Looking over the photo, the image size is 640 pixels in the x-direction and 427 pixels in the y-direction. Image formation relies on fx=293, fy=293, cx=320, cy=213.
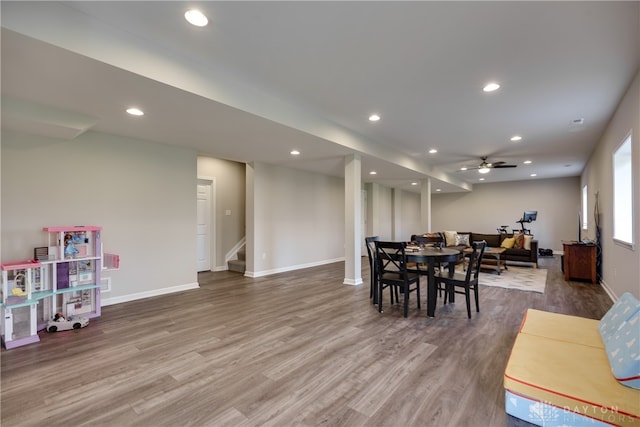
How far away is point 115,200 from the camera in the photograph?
4.24 m

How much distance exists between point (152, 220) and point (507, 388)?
15.8 feet

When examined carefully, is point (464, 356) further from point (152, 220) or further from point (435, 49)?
point (152, 220)

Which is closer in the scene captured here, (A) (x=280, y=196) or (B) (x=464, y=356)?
(B) (x=464, y=356)

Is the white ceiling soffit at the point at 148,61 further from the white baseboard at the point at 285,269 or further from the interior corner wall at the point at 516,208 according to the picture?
the interior corner wall at the point at 516,208

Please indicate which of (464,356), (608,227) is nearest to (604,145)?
(608,227)

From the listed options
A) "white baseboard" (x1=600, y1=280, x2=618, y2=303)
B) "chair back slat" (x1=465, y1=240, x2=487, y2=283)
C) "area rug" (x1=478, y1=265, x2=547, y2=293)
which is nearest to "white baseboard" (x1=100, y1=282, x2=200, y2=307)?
"chair back slat" (x1=465, y1=240, x2=487, y2=283)

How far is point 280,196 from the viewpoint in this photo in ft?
22.1

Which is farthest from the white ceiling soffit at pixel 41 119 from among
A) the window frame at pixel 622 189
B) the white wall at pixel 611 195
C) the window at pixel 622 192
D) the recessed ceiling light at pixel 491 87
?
the window at pixel 622 192

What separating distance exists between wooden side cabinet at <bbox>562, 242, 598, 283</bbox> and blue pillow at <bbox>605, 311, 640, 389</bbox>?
4.60 m

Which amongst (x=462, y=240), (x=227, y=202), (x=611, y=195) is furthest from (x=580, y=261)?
(x=227, y=202)

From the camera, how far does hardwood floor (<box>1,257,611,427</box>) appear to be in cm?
184

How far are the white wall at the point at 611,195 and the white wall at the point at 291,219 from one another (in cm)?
554

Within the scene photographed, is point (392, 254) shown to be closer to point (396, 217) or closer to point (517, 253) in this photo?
point (517, 253)

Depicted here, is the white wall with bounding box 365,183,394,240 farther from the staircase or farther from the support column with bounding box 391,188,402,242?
the staircase
